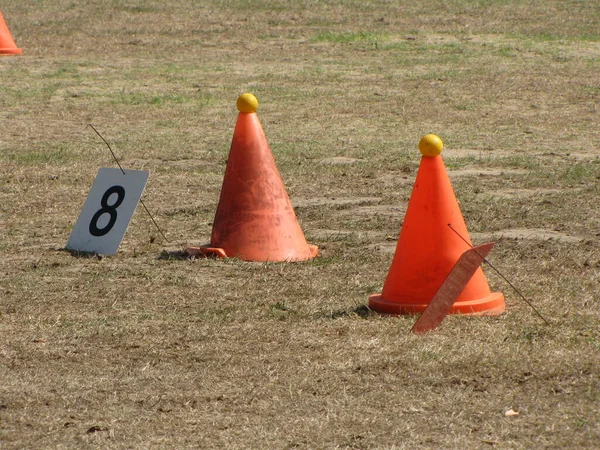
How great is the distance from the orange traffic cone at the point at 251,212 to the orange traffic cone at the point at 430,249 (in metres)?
1.33

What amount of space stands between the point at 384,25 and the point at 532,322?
547 inches

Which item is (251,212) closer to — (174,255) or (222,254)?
(222,254)

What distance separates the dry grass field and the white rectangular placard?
0.15 metres

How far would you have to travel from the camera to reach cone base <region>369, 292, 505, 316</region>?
5844 millimetres

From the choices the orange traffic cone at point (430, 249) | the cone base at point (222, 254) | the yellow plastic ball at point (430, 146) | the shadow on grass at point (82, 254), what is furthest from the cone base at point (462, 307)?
the shadow on grass at point (82, 254)

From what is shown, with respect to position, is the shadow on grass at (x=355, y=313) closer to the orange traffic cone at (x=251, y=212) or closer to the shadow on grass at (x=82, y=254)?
the orange traffic cone at (x=251, y=212)

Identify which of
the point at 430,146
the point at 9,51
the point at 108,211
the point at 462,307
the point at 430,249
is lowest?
the point at 462,307

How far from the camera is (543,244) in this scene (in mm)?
7391

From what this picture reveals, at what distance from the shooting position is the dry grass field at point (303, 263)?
15.3 feet

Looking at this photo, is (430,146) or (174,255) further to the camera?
(174,255)

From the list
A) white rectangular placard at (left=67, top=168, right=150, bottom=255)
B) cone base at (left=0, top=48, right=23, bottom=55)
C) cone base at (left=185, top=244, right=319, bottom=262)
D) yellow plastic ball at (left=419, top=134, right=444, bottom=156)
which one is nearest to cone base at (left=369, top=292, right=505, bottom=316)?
yellow plastic ball at (left=419, top=134, right=444, bottom=156)

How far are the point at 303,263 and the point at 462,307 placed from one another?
1.51 meters

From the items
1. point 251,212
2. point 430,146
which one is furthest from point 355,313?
point 251,212

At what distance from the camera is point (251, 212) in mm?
7227
